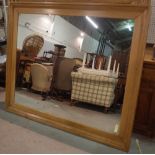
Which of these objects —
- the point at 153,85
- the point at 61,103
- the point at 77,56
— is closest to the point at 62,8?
the point at 77,56

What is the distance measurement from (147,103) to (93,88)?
2.22 feet

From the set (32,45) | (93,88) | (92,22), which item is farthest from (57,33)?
(93,88)

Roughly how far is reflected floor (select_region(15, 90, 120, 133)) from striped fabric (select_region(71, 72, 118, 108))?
4.3 inches

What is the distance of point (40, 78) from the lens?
Answer: 294 cm

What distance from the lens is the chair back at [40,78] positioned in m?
2.80

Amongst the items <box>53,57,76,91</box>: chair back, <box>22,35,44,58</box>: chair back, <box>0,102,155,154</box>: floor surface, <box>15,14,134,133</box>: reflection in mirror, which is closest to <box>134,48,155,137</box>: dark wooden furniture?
<box>0,102,155,154</box>: floor surface

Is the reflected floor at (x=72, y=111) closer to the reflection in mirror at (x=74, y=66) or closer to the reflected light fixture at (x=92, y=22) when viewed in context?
the reflection in mirror at (x=74, y=66)

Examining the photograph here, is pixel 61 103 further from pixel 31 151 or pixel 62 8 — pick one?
pixel 62 8

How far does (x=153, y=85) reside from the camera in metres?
2.41

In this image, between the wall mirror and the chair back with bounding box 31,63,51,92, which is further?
the chair back with bounding box 31,63,51,92

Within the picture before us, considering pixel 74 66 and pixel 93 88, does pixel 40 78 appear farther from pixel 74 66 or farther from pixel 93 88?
pixel 93 88

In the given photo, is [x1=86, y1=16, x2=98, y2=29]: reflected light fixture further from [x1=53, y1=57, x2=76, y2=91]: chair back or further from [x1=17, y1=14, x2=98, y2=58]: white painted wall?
[x1=53, y1=57, x2=76, y2=91]: chair back

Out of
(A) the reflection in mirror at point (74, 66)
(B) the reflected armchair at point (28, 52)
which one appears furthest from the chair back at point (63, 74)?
(B) the reflected armchair at point (28, 52)

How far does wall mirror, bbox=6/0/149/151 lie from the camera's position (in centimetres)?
202
